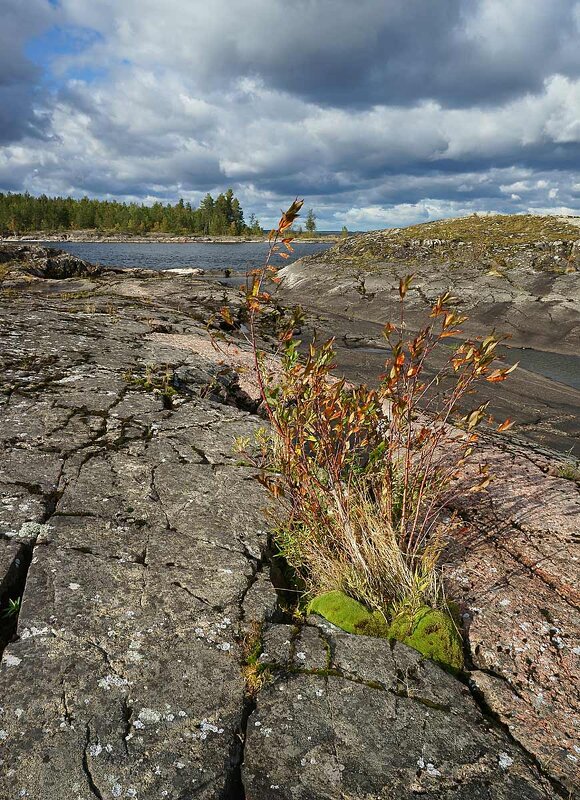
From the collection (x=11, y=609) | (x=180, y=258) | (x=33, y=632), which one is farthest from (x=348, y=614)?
(x=180, y=258)

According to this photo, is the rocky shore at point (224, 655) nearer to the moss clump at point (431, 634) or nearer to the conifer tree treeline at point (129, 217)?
the moss clump at point (431, 634)

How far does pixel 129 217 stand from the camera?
137375 mm

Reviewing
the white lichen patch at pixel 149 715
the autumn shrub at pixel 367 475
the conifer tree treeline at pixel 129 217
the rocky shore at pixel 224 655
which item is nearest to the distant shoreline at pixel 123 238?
the conifer tree treeline at pixel 129 217

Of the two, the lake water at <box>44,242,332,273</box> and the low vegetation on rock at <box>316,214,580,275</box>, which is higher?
Result: the low vegetation on rock at <box>316,214,580,275</box>

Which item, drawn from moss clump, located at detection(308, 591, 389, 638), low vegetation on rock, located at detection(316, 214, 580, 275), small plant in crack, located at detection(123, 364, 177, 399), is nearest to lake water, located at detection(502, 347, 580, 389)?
low vegetation on rock, located at detection(316, 214, 580, 275)

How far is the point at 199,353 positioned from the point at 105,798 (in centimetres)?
788

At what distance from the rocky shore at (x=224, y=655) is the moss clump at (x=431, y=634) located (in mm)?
95

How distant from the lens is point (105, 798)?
206cm

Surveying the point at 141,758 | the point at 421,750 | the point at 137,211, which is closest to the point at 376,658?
the point at 421,750

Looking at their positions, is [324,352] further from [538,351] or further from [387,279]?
[387,279]

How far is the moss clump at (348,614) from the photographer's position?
3.08 meters

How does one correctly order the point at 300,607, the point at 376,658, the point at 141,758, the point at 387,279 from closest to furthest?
the point at 141,758 → the point at 376,658 → the point at 300,607 → the point at 387,279

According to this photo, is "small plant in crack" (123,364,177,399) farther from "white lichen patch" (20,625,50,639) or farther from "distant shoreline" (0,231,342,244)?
"distant shoreline" (0,231,342,244)

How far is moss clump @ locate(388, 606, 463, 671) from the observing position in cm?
294
